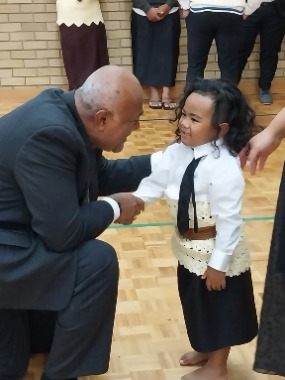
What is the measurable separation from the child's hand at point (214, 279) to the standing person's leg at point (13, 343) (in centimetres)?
58

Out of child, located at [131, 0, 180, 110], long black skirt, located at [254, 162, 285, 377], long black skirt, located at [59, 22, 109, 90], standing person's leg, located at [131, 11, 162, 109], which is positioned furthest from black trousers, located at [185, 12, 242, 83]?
long black skirt, located at [254, 162, 285, 377]

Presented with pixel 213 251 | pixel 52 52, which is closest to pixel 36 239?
pixel 213 251

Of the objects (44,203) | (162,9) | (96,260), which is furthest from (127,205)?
(162,9)

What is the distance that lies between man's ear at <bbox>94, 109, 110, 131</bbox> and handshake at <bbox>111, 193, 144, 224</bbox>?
0.22m

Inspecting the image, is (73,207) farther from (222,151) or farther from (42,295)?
(222,151)

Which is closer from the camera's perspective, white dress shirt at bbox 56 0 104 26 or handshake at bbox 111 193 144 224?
handshake at bbox 111 193 144 224

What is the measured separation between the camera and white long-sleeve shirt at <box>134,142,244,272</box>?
1.59 metres

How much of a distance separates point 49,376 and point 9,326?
7.8 inches

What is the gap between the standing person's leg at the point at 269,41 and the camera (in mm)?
4879

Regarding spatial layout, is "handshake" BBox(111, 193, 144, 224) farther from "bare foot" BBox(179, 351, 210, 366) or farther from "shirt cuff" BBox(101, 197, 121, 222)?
"bare foot" BBox(179, 351, 210, 366)

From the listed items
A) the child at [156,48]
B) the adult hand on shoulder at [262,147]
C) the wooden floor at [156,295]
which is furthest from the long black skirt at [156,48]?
the adult hand on shoulder at [262,147]

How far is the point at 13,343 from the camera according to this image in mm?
1849

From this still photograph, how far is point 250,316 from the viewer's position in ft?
5.76

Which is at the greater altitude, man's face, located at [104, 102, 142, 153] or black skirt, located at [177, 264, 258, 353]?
man's face, located at [104, 102, 142, 153]
